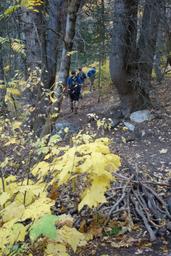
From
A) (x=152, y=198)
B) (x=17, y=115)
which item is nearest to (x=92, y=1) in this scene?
(x=17, y=115)

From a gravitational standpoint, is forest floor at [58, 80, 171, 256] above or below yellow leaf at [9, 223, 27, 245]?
below

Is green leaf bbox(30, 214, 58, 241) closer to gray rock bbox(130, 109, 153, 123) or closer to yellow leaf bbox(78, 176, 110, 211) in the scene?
yellow leaf bbox(78, 176, 110, 211)

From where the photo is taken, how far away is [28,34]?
764 centimetres

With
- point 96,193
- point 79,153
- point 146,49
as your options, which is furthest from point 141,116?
point 96,193

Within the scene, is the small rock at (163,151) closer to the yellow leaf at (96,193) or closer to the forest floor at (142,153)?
the forest floor at (142,153)

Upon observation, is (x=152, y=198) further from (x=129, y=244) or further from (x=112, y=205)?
(x=129, y=244)

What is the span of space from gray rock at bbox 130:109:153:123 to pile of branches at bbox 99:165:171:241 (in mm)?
4567

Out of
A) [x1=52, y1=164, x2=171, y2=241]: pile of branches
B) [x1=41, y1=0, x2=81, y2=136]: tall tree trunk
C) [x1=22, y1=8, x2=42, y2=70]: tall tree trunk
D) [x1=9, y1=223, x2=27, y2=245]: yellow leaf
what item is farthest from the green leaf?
[x1=22, y1=8, x2=42, y2=70]: tall tree trunk

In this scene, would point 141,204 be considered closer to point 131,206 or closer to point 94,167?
point 131,206

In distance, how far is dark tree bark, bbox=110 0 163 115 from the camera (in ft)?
35.6

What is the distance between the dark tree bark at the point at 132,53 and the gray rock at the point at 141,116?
0.72 ft

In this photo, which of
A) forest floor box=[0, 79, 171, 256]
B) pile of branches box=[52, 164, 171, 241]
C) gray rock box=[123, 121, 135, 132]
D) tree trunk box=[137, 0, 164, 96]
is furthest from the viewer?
tree trunk box=[137, 0, 164, 96]

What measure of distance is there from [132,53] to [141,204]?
629 centimetres

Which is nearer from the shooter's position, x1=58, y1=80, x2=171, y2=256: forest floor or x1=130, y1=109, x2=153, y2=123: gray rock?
x1=58, y1=80, x2=171, y2=256: forest floor
